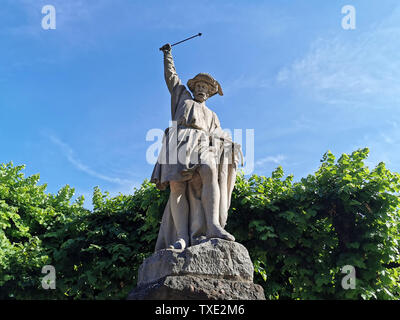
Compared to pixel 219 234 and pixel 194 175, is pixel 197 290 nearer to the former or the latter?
pixel 219 234

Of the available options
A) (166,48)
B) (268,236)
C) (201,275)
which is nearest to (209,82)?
(166,48)

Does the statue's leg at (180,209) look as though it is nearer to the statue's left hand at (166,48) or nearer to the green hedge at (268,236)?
the statue's left hand at (166,48)

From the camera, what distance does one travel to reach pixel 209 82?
742cm

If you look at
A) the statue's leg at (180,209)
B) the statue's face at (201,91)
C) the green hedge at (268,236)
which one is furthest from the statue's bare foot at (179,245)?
the green hedge at (268,236)

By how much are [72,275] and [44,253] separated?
92 centimetres

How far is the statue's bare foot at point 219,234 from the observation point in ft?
19.2

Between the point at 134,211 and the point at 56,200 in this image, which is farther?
the point at 56,200

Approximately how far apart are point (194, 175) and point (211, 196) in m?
0.47

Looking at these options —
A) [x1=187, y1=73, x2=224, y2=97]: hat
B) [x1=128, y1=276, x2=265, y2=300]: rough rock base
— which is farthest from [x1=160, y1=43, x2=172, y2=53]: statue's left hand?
[x1=128, y1=276, x2=265, y2=300]: rough rock base
